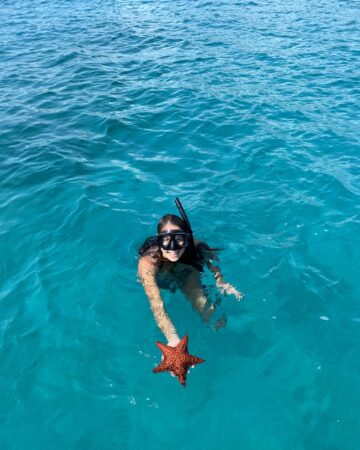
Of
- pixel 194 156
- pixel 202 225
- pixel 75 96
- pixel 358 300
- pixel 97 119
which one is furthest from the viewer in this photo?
pixel 75 96

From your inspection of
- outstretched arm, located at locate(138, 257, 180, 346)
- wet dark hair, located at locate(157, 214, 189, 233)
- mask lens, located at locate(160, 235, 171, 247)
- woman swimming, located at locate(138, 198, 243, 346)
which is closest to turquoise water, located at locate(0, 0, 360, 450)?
woman swimming, located at locate(138, 198, 243, 346)

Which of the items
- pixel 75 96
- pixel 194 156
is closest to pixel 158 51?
pixel 75 96

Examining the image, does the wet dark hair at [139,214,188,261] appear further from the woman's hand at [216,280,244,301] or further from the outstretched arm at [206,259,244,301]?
the woman's hand at [216,280,244,301]

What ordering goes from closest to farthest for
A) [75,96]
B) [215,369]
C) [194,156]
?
Answer: [215,369]
[194,156]
[75,96]

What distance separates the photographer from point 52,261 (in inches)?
306

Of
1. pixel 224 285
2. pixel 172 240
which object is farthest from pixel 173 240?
pixel 224 285

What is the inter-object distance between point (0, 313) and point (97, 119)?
8.17 metres

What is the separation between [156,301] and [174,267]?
0.73 metres

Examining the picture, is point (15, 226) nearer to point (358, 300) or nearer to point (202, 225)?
point (202, 225)

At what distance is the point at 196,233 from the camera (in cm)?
827

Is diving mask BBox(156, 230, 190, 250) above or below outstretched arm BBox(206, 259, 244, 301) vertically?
above

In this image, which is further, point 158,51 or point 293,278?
point 158,51

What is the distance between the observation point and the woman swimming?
5.79 m

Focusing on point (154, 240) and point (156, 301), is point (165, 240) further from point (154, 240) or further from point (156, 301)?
point (156, 301)
